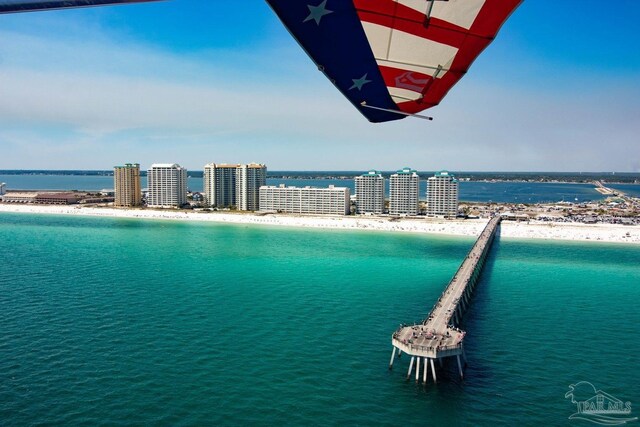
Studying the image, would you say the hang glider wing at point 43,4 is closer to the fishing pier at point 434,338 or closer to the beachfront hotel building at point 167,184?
the fishing pier at point 434,338

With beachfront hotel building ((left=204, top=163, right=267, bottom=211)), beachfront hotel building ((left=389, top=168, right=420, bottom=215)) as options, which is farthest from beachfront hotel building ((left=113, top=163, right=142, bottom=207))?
beachfront hotel building ((left=389, top=168, right=420, bottom=215))

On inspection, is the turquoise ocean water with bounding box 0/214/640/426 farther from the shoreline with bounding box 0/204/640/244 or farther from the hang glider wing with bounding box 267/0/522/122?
the shoreline with bounding box 0/204/640/244

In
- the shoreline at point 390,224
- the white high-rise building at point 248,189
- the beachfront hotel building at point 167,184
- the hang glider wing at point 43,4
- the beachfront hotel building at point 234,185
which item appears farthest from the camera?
the beachfront hotel building at point 167,184

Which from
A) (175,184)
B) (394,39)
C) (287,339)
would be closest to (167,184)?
(175,184)

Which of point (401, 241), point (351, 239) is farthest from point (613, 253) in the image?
point (351, 239)

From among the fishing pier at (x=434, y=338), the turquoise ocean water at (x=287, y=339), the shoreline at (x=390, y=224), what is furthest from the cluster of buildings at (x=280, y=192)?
the fishing pier at (x=434, y=338)

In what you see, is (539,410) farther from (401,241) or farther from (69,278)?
(401,241)

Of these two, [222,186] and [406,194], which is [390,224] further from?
[222,186]
